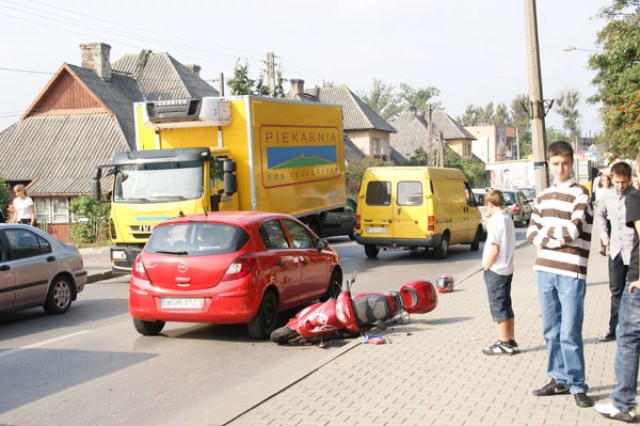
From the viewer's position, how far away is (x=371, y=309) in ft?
30.8

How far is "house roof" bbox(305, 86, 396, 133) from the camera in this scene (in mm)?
72188

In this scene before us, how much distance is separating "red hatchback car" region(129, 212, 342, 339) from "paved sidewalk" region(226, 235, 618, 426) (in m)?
1.41

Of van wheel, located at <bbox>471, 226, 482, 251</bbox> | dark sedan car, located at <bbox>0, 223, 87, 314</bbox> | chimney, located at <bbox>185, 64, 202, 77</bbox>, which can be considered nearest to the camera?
dark sedan car, located at <bbox>0, 223, 87, 314</bbox>

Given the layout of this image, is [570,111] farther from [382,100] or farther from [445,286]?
[445,286]

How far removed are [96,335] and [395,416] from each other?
5.58 meters

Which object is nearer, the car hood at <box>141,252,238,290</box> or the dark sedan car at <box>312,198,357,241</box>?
the car hood at <box>141,252,238,290</box>

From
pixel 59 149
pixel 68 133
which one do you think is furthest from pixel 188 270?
pixel 68 133

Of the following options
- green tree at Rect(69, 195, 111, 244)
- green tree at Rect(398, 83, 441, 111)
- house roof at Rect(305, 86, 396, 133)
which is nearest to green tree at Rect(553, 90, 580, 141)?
green tree at Rect(398, 83, 441, 111)

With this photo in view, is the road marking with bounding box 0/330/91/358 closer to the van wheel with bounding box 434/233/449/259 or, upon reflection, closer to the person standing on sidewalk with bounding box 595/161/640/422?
the person standing on sidewalk with bounding box 595/161/640/422

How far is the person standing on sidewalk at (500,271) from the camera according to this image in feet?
25.9

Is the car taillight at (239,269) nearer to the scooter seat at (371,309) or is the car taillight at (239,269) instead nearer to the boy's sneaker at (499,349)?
the scooter seat at (371,309)

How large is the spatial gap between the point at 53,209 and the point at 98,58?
11020mm

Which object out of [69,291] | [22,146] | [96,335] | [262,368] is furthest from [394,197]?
[22,146]

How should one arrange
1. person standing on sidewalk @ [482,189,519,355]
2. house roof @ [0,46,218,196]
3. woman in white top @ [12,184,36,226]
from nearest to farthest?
person standing on sidewalk @ [482,189,519,355], woman in white top @ [12,184,36,226], house roof @ [0,46,218,196]
